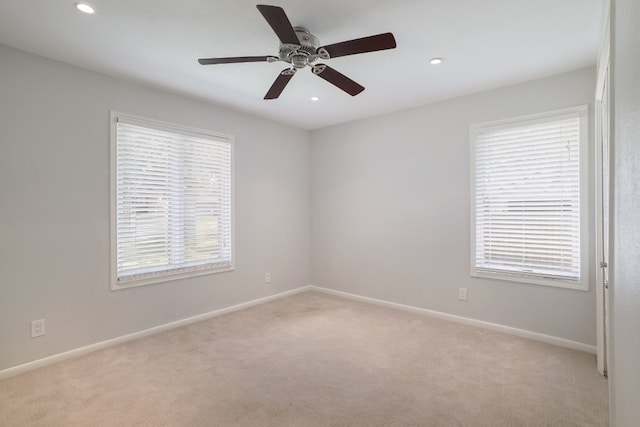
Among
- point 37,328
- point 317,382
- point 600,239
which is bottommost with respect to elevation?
point 317,382

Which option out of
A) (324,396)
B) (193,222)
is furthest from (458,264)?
(193,222)

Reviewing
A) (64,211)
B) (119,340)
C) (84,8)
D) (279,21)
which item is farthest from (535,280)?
(64,211)

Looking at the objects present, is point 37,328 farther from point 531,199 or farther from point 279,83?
point 531,199

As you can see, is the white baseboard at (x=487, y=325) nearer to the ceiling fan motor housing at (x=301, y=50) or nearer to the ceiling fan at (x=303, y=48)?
the ceiling fan at (x=303, y=48)

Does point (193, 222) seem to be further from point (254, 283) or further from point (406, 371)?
point (406, 371)

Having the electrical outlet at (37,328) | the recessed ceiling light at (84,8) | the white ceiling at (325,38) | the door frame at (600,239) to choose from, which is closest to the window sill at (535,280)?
the door frame at (600,239)

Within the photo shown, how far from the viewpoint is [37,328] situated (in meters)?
2.62

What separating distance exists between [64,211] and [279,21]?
252 cm

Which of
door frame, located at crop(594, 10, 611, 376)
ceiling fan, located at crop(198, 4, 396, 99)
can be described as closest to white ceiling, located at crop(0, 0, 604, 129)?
ceiling fan, located at crop(198, 4, 396, 99)

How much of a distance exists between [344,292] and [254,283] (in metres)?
1.37

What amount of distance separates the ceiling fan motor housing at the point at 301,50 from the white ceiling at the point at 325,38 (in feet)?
0.18

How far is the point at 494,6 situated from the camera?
200 cm

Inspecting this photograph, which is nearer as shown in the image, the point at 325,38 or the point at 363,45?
the point at 363,45

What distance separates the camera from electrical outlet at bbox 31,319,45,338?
8.54 ft
